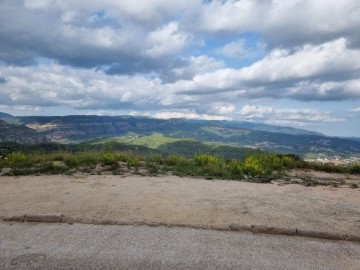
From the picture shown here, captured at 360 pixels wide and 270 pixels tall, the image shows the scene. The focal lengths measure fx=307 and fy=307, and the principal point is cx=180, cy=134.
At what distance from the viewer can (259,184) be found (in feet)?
39.8

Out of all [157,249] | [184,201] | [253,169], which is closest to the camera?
[157,249]

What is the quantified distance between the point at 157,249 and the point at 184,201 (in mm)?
3315

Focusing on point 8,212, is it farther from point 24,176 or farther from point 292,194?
point 292,194

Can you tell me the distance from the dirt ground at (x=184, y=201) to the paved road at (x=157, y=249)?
0.61 m

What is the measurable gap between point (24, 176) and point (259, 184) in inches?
376

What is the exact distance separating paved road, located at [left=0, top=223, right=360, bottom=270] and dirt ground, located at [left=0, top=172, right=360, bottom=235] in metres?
0.61

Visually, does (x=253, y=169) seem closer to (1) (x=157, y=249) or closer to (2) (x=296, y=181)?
(2) (x=296, y=181)

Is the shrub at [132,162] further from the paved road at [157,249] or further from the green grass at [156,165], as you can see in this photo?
the paved road at [157,249]

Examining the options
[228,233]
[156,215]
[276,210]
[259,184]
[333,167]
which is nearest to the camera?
[228,233]

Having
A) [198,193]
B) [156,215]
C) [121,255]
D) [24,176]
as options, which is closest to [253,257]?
[121,255]

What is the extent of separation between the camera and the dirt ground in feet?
23.4

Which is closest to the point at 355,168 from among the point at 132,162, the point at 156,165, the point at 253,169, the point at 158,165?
the point at 253,169

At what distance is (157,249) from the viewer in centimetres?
546

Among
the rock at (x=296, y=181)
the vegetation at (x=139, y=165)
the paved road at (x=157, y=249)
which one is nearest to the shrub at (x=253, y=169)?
the vegetation at (x=139, y=165)
